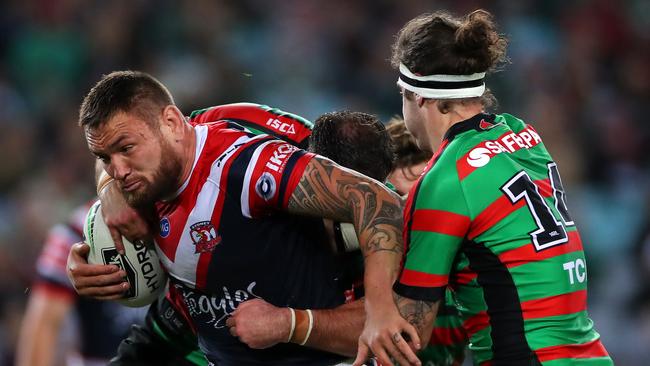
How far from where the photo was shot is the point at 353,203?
3.74 metres

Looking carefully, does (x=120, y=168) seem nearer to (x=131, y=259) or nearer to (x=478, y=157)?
(x=131, y=259)

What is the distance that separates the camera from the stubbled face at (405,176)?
489 centimetres

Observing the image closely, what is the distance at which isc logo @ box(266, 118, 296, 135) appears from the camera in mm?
4648

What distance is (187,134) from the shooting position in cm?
414

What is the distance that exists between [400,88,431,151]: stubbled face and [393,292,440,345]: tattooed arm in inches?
26.4

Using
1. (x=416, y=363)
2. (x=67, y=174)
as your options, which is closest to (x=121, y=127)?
(x=416, y=363)

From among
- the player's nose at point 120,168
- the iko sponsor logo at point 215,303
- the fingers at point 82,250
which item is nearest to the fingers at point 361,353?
the iko sponsor logo at point 215,303

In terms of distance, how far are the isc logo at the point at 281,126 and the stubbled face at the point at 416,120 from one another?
0.67 m

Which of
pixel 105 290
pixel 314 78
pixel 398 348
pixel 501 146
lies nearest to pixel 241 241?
pixel 105 290

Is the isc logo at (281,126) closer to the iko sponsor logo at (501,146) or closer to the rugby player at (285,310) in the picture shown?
the rugby player at (285,310)

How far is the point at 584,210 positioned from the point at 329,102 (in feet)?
7.93

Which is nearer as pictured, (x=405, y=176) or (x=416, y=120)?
(x=416, y=120)

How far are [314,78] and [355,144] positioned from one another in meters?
5.67

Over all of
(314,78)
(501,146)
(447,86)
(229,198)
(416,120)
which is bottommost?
(229,198)
